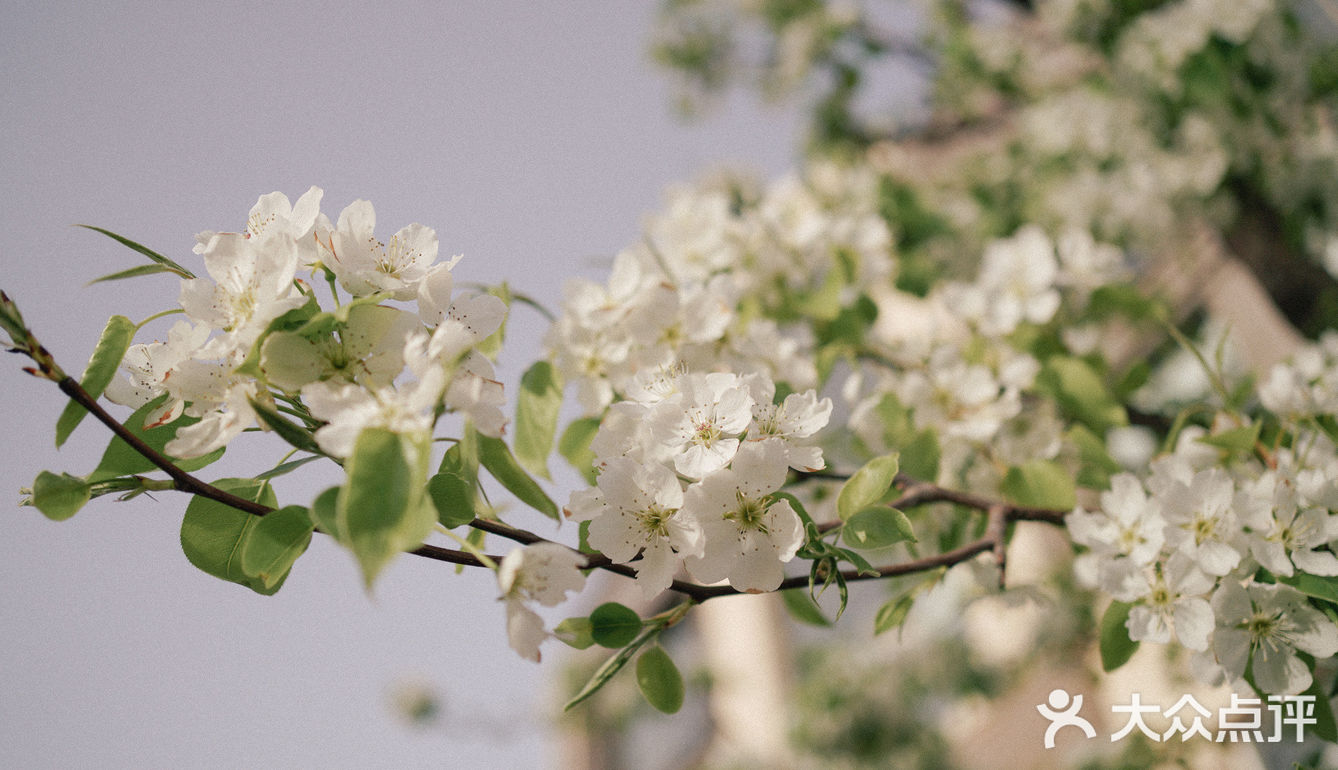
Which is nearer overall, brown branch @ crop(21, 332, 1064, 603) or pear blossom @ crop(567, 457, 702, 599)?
brown branch @ crop(21, 332, 1064, 603)

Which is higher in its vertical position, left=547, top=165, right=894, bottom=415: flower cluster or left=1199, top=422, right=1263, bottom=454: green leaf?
left=547, top=165, right=894, bottom=415: flower cluster

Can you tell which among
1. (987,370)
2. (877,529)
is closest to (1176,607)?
(877,529)

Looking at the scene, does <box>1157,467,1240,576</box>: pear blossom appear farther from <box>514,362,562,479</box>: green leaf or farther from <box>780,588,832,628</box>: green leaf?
<box>514,362,562,479</box>: green leaf

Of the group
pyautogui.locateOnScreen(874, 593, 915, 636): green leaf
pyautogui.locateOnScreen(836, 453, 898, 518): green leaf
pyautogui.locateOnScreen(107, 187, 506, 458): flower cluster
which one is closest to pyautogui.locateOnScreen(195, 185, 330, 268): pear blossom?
pyautogui.locateOnScreen(107, 187, 506, 458): flower cluster

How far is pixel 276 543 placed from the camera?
0.68 metres

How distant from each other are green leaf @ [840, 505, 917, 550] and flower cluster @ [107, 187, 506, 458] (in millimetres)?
361

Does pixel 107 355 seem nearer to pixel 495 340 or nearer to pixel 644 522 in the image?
pixel 495 340

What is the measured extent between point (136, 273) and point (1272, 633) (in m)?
1.27

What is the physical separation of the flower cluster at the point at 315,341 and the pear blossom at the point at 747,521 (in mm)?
211

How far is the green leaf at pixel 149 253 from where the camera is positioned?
2.29ft

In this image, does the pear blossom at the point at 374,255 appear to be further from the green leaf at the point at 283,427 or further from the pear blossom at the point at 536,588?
the pear blossom at the point at 536,588

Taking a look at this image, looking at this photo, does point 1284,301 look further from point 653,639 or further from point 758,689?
point 758,689

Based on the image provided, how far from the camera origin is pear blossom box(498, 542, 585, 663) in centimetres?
68

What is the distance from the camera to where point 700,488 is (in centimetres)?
74
